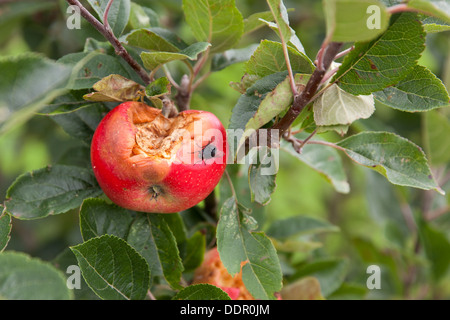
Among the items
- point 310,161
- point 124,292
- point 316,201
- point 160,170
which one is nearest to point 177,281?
point 124,292

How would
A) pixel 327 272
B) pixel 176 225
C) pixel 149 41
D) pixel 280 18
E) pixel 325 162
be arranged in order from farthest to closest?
pixel 327 272 → pixel 325 162 → pixel 176 225 → pixel 149 41 → pixel 280 18

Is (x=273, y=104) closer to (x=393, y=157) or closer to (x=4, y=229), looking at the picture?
(x=393, y=157)

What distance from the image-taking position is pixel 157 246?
2.61ft

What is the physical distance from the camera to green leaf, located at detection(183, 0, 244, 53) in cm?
76

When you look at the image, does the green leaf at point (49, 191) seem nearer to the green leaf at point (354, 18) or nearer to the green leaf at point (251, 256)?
the green leaf at point (251, 256)

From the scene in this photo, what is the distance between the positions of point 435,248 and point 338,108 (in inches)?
29.9

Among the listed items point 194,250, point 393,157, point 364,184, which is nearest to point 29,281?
point 194,250

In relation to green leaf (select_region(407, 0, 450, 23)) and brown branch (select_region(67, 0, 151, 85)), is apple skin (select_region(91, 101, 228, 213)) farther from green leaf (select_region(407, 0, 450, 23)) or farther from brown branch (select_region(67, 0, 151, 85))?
green leaf (select_region(407, 0, 450, 23))

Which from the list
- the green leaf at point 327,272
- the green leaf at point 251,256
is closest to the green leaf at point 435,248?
the green leaf at point 327,272

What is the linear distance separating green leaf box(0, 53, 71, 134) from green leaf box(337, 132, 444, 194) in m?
0.49

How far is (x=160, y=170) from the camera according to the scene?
674mm

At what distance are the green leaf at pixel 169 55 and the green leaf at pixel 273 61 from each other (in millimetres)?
79

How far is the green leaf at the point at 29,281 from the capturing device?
0.56 meters

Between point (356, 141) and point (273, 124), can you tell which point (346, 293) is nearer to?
point (356, 141)
